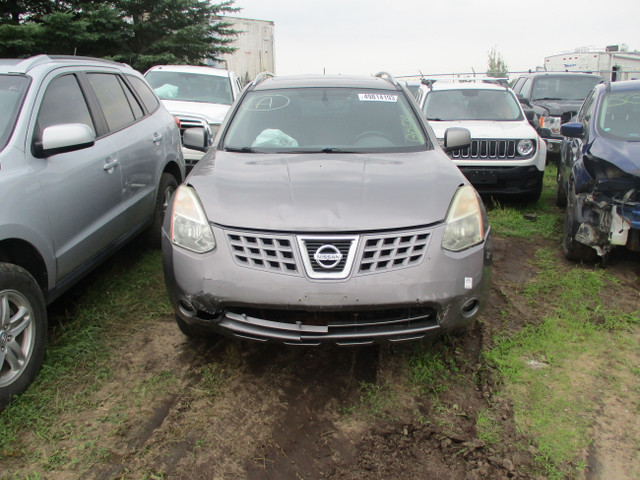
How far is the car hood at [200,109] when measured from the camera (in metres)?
8.41

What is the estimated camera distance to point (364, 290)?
265 cm

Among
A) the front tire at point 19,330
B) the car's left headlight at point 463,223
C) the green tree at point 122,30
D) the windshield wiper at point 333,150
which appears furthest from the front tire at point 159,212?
the green tree at point 122,30

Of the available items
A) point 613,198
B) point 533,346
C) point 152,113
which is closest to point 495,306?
point 533,346

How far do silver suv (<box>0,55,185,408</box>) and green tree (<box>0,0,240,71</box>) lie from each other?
9.94 meters

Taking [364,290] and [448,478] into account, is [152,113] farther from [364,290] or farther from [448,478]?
[448,478]

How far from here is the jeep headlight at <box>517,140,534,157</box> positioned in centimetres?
709

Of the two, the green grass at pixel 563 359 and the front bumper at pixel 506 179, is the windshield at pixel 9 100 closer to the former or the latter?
the green grass at pixel 563 359

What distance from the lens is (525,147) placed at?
23.3 ft

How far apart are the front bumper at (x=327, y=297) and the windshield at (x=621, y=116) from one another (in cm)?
323

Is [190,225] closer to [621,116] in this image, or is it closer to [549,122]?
[621,116]

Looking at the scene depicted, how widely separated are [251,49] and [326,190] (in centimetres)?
2010

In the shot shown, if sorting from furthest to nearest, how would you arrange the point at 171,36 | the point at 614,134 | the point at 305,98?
the point at 171,36, the point at 614,134, the point at 305,98

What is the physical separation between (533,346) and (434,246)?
123 centimetres

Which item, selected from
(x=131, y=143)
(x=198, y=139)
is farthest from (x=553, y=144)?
(x=131, y=143)
